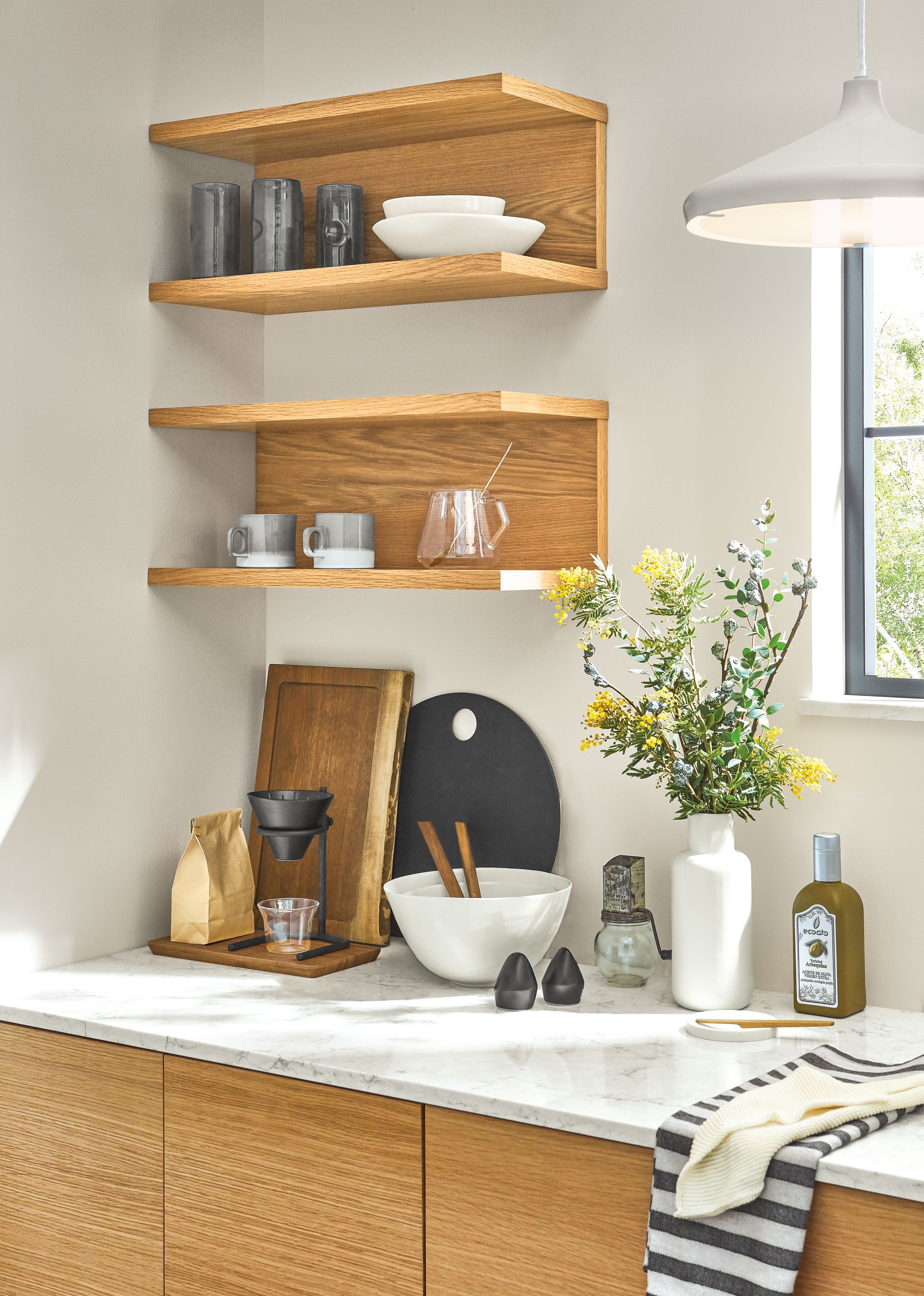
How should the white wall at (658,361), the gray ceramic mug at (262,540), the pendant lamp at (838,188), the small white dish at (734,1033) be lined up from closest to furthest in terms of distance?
the pendant lamp at (838,188), the small white dish at (734,1033), the white wall at (658,361), the gray ceramic mug at (262,540)

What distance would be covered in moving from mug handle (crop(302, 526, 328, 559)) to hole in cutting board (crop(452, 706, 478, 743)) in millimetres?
371

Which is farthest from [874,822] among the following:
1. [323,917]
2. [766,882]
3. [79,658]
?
[79,658]

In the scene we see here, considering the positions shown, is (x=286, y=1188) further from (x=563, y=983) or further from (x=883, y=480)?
(x=883, y=480)

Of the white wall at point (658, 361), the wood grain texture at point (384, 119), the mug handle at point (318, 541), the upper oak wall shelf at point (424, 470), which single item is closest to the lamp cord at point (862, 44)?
the white wall at point (658, 361)

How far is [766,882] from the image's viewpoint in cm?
225

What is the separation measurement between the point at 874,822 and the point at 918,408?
76 cm

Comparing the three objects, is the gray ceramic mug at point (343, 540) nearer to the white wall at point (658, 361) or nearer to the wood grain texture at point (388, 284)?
the white wall at point (658, 361)

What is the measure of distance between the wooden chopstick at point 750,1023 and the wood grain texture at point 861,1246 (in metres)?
0.41

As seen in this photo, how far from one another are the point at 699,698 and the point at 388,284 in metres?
0.81

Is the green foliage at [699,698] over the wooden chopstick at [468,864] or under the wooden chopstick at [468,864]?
over

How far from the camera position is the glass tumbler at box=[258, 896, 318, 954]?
2.42 metres

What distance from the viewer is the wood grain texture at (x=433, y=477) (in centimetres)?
239

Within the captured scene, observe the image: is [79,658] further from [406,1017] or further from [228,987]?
[406,1017]

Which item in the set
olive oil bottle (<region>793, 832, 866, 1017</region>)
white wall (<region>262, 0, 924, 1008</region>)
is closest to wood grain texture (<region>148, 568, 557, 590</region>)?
white wall (<region>262, 0, 924, 1008</region>)
